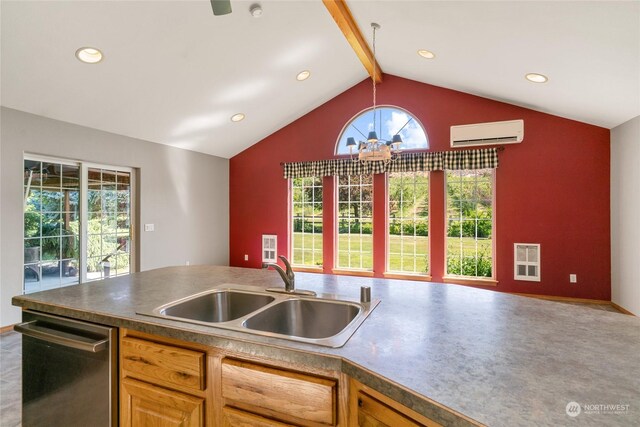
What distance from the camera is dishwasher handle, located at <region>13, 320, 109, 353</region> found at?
1222mm

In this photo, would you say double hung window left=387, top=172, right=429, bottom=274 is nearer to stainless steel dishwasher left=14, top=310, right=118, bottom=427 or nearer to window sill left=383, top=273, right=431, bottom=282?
window sill left=383, top=273, right=431, bottom=282

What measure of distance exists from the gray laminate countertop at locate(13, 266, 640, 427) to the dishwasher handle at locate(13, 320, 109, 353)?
8 centimetres

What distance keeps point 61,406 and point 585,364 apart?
77.9 inches

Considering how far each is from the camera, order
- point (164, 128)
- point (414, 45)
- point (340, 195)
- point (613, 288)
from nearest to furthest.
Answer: point (414, 45) < point (613, 288) < point (164, 128) < point (340, 195)

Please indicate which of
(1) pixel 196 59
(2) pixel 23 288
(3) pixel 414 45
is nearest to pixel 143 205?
(2) pixel 23 288

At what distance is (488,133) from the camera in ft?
14.2

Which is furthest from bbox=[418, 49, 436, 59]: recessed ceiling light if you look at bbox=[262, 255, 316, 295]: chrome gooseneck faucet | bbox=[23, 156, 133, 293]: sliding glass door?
bbox=[23, 156, 133, 293]: sliding glass door

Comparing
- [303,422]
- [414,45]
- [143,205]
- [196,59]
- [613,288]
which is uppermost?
[414,45]

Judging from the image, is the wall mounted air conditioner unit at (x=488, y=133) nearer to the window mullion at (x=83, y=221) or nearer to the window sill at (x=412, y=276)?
the window sill at (x=412, y=276)

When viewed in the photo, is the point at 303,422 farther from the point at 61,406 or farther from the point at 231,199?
the point at 231,199

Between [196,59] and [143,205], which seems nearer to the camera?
[196,59]

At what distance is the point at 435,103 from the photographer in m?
4.68

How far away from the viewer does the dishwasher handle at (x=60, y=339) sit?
1.22 metres

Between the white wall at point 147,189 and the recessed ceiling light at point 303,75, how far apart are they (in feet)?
7.69
